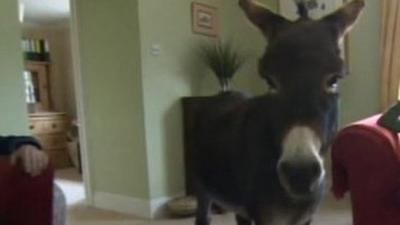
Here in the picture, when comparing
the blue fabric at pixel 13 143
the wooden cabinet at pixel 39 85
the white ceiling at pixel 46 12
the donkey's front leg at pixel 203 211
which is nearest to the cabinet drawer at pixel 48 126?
the wooden cabinet at pixel 39 85

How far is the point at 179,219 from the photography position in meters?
3.43

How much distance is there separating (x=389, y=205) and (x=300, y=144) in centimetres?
37

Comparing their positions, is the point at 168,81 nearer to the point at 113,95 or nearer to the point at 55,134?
the point at 113,95

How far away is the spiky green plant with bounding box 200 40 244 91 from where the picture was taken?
3785 millimetres

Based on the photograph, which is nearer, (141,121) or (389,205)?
(389,205)

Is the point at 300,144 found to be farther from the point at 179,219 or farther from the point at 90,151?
the point at 90,151

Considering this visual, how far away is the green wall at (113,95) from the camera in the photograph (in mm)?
3514

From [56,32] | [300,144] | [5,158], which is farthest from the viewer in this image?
[56,32]

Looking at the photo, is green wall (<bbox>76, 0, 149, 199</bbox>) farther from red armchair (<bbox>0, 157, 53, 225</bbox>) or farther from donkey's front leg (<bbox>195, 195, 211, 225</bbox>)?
red armchair (<bbox>0, 157, 53, 225</bbox>)

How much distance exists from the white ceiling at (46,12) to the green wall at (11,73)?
2691 millimetres

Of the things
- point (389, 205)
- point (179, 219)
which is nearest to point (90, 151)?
point (179, 219)

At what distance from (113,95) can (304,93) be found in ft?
9.11

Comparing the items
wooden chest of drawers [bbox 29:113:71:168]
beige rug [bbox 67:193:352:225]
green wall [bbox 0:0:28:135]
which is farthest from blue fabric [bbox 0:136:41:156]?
wooden chest of drawers [bbox 29:113:71:168]

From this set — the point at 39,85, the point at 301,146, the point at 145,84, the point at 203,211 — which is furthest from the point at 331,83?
the point at 39,85
